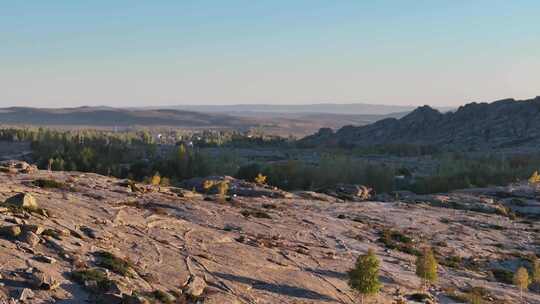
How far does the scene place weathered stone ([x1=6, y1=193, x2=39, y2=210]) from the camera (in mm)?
28000

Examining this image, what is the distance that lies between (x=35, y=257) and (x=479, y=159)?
9508cm

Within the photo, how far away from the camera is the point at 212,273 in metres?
26.2

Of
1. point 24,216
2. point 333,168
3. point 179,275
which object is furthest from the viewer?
point 333,168

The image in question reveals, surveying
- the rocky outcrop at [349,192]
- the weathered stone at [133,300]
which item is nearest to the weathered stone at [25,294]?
the weathered stone at [133,300]

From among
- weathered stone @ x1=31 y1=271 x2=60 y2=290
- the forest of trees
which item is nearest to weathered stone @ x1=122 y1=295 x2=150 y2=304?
weathered stone @ x1=31 y1=271 x2=60 y2=290

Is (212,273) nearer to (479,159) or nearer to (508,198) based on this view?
(508,198)

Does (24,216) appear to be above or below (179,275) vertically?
above

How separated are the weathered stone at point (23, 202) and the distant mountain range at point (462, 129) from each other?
4201 inches

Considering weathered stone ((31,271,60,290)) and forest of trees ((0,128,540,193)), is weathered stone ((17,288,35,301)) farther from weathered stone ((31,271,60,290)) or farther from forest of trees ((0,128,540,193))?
forest of trees ((0,128,540,193))

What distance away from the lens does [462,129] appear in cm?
14075

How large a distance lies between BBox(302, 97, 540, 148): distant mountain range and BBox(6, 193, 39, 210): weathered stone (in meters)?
107

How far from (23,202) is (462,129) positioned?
123853mm

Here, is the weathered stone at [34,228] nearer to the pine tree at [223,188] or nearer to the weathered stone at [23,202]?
the weathered stone at [23,202]

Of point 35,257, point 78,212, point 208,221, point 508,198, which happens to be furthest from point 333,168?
point 35,257
